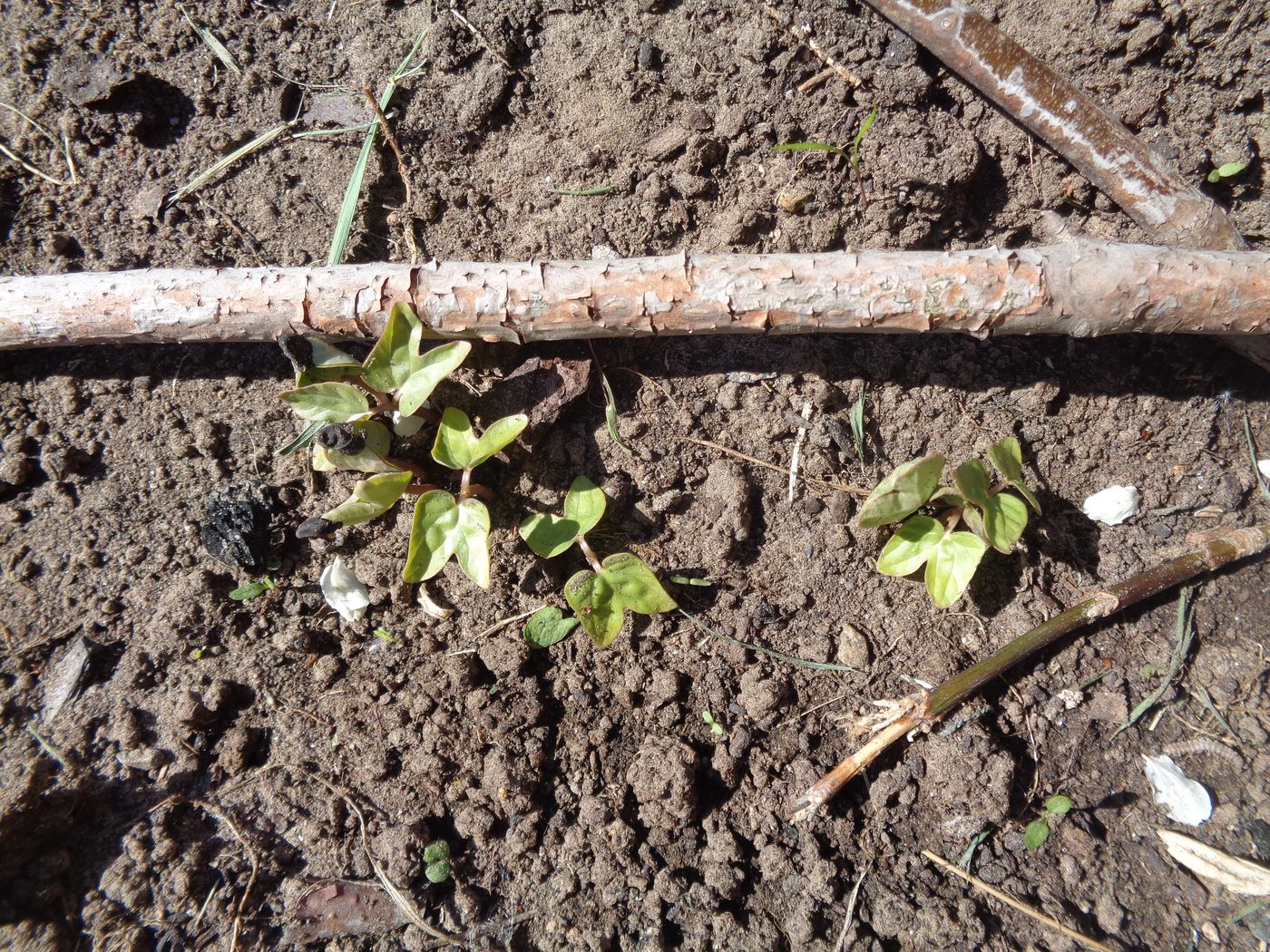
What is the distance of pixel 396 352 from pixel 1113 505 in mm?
2289

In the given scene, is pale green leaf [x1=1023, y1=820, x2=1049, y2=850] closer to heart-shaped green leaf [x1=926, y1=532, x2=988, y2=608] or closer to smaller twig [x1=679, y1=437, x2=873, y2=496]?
heart-shaped green leaf [x1=926, y1=532, x2=988, y2=608]

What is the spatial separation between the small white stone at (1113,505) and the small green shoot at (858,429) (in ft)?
2.53

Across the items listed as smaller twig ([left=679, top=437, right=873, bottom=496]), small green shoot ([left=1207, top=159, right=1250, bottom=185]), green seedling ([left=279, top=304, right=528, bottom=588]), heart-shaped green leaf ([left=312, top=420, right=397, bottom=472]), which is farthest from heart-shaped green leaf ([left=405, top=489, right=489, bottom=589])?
small green shoot ([left=1207, top=159, right=1250, bottom=185])

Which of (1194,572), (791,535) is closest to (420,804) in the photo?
(791,535)

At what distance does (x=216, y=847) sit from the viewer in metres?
2.00

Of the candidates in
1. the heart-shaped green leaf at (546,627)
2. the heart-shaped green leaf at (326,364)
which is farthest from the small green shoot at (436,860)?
the heart-shaped green leaf at (326,364)

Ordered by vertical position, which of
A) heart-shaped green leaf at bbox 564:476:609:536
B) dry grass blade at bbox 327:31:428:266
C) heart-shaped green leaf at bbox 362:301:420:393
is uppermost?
dry grass blade at bbox 327:31:428:266

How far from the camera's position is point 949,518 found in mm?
2109

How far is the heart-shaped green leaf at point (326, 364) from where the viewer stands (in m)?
2.02

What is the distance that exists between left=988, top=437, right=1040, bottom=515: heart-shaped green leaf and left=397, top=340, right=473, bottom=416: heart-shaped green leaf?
1.56m

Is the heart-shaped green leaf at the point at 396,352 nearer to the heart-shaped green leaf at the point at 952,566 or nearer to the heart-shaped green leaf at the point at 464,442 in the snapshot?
the heart-shaped green leaf at the point at 464,442

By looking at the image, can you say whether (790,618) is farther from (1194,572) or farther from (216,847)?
(216,847)

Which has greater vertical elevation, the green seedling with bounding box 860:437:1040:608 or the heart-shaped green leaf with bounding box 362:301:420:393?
the heart-shaped green leaf with bounding box 362:301:420:393

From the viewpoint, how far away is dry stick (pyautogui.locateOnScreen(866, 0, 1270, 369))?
213 centimetres
